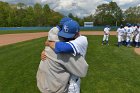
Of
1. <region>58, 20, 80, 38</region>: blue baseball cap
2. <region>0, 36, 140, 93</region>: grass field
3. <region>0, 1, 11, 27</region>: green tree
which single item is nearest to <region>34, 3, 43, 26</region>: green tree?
<region>0, 1, 11, 27</region>: green tree

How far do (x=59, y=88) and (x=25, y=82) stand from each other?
21.2ft

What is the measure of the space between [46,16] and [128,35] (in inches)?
3717

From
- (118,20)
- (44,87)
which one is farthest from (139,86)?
(118,20)

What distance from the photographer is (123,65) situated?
13844 mm

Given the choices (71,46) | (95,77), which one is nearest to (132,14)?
(95,77)

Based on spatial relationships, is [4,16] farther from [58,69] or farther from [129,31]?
[58,69]

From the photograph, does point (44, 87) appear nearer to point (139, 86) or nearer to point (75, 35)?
point (75, 35)

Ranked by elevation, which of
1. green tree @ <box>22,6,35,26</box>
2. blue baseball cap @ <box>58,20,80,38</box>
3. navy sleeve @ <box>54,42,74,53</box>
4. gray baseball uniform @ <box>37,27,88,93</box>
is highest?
blue baseball cap @ <box>58,20,80,38</box>

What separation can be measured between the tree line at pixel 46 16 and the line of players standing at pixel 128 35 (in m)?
74.4

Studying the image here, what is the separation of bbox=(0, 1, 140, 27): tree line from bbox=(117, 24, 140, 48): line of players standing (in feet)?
244

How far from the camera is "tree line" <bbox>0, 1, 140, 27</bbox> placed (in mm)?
99562

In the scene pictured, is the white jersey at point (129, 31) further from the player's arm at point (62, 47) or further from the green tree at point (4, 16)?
the green tree at point (4, 16)

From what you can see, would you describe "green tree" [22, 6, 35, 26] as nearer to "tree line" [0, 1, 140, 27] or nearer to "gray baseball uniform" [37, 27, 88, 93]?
"tree line" [0, 1, 140, 27]

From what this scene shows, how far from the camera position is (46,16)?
11644 centimetres
